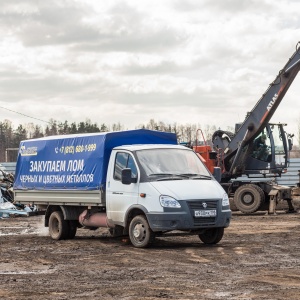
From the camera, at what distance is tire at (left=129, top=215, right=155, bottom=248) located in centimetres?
1551

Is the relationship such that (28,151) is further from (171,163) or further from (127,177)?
(171,163)

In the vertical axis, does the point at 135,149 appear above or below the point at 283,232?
above

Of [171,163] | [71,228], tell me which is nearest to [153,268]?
[171,163]

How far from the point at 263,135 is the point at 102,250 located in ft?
48.8

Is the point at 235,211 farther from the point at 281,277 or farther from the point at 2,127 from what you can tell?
the point at 2,127

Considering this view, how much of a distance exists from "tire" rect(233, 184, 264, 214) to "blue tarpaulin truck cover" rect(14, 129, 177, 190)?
34.1ft

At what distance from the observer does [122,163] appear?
16.4 m

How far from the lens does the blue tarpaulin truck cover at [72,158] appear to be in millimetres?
17078

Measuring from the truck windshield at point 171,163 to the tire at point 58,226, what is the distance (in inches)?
132

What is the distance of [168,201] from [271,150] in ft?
48.0

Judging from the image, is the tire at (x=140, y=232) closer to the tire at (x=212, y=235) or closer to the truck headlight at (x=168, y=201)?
the truck headlight at (x=168, y=201)

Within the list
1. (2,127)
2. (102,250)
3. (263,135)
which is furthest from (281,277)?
(2,127)

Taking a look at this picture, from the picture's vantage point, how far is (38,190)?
758 inches

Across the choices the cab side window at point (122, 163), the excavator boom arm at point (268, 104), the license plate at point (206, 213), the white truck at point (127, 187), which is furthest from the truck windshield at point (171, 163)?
the excavator boom arm at point (268, 104)
